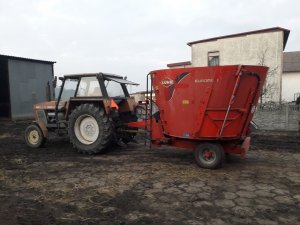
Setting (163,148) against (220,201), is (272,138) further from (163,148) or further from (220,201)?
(220,201)

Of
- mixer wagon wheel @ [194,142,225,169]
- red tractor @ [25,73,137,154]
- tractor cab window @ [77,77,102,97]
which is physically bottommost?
mixer wagon wheel @ [194,142,225,169]

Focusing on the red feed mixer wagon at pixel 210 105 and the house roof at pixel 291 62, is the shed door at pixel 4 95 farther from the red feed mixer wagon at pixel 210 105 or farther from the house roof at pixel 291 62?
the house roof at pixel 291 62

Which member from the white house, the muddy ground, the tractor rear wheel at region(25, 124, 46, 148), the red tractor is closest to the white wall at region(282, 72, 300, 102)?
the white house

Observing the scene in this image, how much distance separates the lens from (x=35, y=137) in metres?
7.93

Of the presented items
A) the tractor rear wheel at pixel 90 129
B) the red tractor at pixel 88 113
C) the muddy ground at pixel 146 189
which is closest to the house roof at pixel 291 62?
the muddy ground at pixel 146 189

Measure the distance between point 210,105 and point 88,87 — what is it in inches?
126

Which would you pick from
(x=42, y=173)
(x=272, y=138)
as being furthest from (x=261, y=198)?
(x=272, y=138)

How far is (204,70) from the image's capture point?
5328 mm

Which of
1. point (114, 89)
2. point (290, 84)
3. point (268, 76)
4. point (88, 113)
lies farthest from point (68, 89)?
point (290, 84)

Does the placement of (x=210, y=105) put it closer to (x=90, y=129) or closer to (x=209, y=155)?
(x=209, y=155)

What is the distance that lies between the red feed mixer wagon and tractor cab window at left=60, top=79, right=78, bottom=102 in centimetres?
245

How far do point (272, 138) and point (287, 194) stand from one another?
515cm

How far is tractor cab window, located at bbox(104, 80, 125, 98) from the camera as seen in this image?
7.12 meters

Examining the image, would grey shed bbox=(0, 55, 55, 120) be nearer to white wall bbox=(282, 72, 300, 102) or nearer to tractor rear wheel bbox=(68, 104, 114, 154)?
tractor rear wheel bbox=(68, 104, 114, 154)
